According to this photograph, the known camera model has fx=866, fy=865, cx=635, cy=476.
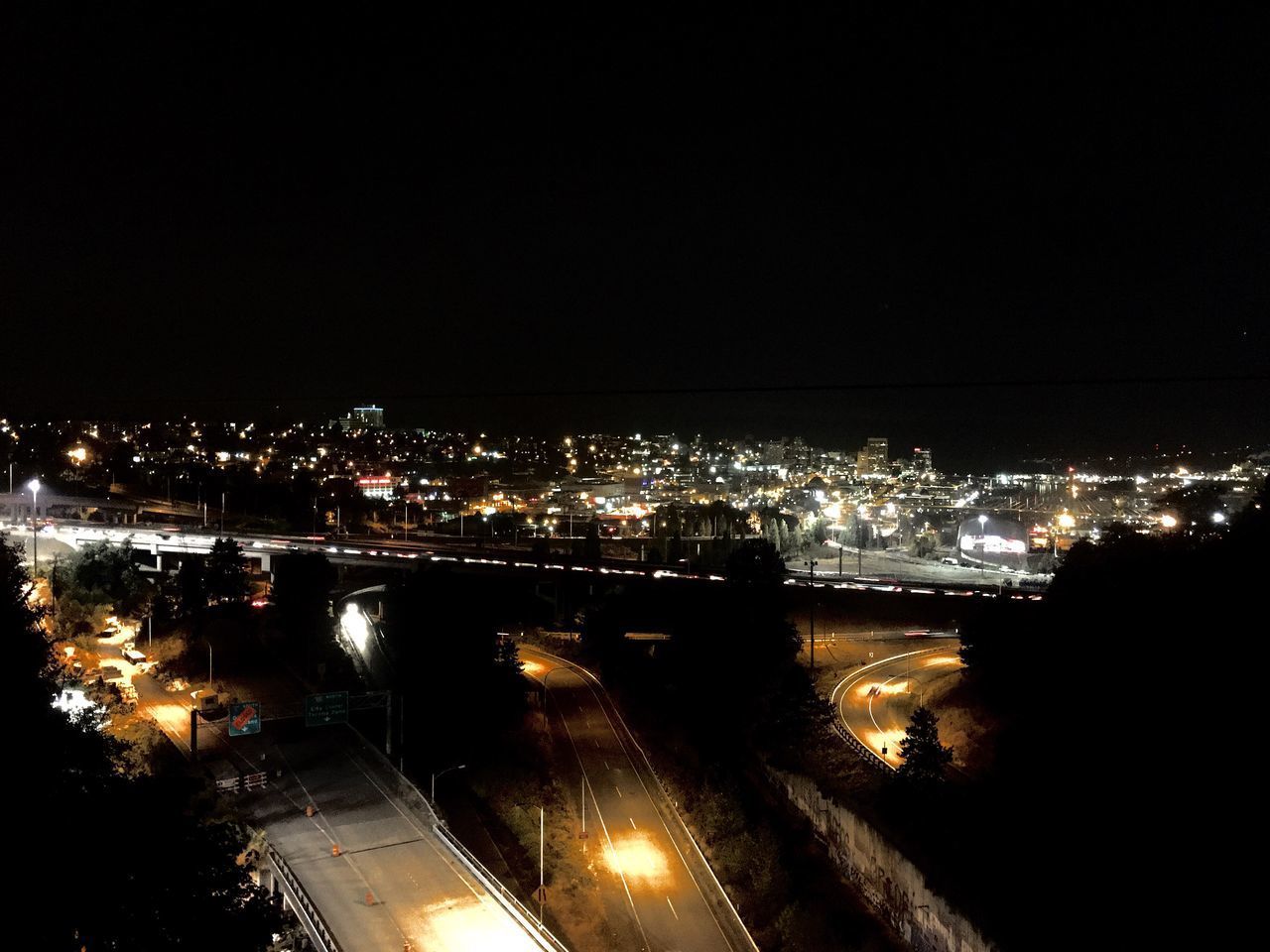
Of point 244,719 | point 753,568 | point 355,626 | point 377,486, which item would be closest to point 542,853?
point 244,719

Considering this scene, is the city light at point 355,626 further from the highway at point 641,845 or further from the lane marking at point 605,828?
the highway at point 641,845

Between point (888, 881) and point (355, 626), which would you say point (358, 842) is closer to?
point (888, 881)

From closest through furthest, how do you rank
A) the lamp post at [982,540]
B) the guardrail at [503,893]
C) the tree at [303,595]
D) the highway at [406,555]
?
the guardrail at [503,893] → the tree at [303,595] → the highway at [406,555] → the lamp post at [982,540]

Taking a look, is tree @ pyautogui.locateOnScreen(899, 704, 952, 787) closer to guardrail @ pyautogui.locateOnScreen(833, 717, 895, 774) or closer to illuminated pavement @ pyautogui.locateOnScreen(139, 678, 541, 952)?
guardrail @ pyautogui.locateOnScreen(833, 717, 895, 774)

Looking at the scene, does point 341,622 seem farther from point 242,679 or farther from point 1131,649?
point 1131,649

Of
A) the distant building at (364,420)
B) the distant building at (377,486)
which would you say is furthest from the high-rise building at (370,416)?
the distant building at (377,486)

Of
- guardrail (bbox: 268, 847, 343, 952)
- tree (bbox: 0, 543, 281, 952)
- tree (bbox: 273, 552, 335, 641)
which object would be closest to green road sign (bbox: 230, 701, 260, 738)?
guardrail (bbox: 268, 847, 343, 952)
